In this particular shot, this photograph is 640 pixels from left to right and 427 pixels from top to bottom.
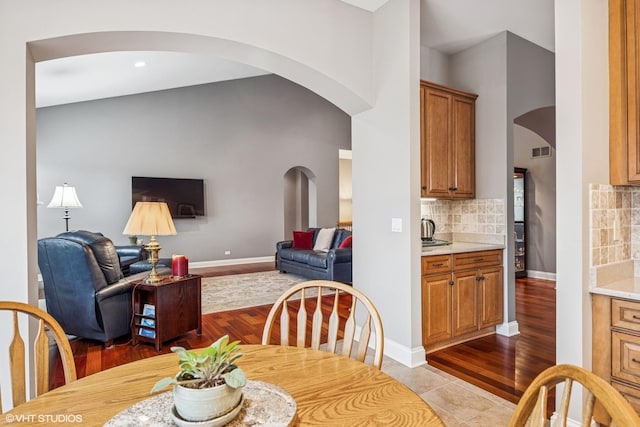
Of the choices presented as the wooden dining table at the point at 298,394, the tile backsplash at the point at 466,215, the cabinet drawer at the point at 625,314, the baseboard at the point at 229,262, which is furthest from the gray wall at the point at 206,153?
the cabinet drawer at the point at 625,314

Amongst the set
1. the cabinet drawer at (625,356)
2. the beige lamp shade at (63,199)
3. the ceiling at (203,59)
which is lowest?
the cabinet drawer at (625,356)

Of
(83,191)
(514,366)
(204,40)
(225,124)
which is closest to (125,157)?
(83,191)

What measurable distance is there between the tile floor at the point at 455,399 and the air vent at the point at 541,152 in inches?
199

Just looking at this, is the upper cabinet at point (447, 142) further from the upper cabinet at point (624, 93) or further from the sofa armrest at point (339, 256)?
the sofa armrest at point (339, 256)

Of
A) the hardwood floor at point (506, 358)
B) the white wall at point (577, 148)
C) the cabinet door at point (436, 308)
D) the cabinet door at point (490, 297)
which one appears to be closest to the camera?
the white wall at point (577, 148)

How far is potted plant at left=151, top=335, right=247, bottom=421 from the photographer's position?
0.82 metres

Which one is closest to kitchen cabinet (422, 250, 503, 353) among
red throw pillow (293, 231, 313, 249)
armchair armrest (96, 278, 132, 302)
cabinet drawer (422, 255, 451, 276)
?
cabinet drawer (422, 255, 451, 276)

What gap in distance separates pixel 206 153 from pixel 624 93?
7600 mm

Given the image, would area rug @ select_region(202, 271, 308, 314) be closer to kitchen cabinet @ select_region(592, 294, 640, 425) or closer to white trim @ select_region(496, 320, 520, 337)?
white trim @ select_region(496, 320, 520, 337)

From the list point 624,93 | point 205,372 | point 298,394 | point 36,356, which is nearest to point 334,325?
point 298,394

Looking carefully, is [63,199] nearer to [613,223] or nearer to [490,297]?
[490,297]

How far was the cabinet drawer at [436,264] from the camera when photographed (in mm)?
3041

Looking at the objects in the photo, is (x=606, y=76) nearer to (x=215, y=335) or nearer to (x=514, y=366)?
(x=514, y=366)

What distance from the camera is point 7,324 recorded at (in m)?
1.99
